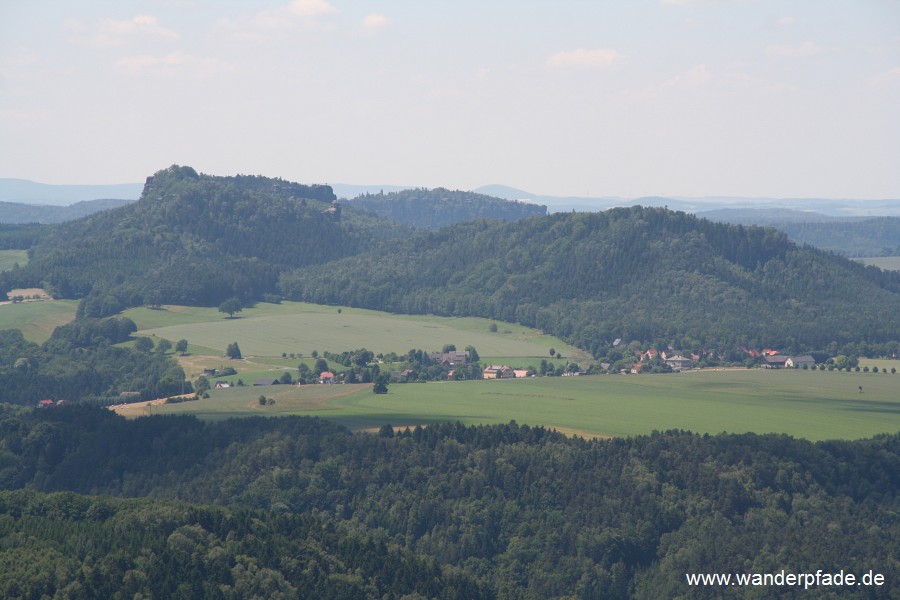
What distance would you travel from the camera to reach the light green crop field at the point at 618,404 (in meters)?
150

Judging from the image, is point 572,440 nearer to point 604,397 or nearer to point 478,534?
point 478,534

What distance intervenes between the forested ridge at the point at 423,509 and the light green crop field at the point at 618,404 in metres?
8.66

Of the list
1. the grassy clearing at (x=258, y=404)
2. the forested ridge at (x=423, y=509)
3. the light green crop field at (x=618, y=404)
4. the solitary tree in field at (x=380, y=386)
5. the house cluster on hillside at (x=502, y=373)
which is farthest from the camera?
the house cluster on hillside at (x=502, y=373)

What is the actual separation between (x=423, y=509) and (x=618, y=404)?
4556 centimetres

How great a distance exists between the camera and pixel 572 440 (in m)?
138

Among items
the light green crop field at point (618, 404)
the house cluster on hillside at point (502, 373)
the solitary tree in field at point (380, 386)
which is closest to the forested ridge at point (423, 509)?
the light green crop field at point (618, 404)

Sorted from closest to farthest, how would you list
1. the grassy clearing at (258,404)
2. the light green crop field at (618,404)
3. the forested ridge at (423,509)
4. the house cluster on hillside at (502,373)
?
1. the forested ridge at (423,509)
2. the light green crop field at (618,404)
3. the grassy clearing at (258,404)
4. the house cluster on hillside at (502,373)

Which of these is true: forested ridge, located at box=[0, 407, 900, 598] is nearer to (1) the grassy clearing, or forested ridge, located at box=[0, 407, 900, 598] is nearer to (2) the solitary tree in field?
(1) the grassy clearing

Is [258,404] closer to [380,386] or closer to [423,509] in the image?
[380,386]

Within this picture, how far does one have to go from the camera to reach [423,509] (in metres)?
124

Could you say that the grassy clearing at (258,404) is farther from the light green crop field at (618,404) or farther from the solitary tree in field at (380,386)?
the solitary tree in field at (380,386)

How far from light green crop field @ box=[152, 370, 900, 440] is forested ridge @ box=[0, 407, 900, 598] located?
28.4ft

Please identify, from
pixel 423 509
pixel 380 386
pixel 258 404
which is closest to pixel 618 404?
pixel 380 386

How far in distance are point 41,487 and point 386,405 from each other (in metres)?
40.7
